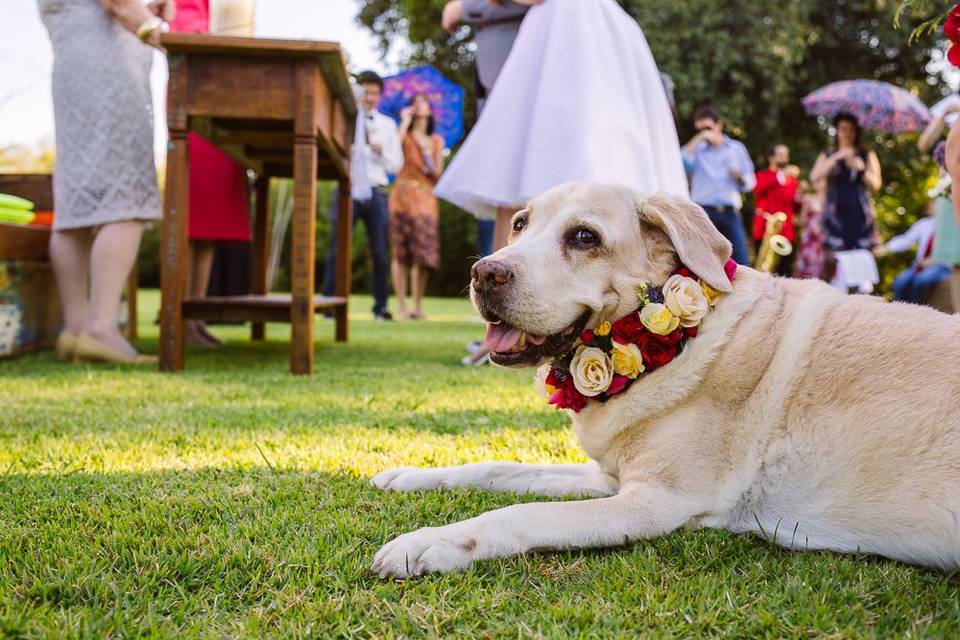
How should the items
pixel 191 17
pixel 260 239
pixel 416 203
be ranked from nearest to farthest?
pixel 191 17, pixel 260 239, pixel 416 203

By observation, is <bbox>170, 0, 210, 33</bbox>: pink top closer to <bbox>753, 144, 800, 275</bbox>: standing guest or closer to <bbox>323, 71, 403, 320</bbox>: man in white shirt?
<bbox>323, 71, 403, 320</bbox>: man in white shirt

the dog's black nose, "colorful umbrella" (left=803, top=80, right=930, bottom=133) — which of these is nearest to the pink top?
the dog's black nose

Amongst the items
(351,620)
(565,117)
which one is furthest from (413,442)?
(565,117)

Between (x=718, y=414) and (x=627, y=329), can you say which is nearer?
(x=718, y=414)

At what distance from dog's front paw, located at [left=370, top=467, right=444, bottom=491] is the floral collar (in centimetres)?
44

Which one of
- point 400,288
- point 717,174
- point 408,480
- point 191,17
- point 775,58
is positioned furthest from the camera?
point 775,58

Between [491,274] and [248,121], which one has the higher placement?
[248,121]

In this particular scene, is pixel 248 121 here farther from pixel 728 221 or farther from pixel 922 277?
pixel 922 277

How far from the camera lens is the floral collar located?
1.92 metres

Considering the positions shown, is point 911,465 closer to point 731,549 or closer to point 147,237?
point 731,549

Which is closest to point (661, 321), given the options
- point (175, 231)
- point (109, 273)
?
point (175, 231)

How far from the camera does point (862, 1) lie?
18.3 metres

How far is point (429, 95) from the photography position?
460 inches

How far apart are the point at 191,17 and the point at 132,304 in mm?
2579
